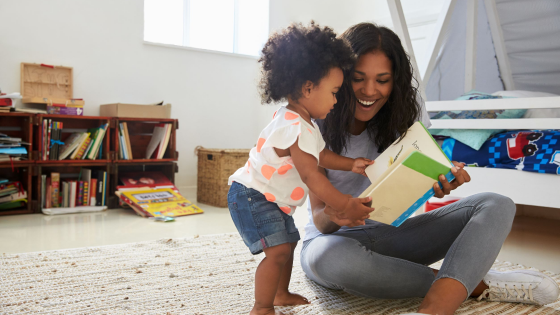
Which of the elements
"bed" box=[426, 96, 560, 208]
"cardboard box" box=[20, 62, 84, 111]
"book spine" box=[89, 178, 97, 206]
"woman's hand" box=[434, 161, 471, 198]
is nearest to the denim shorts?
"woman's hand" box=[434, 161, 471, 198]

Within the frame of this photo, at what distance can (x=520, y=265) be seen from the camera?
1.53 metres

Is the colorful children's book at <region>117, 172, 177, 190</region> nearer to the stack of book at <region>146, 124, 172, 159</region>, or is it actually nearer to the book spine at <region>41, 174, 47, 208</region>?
the stack of book at <region>146, 124, 172, 159</region>

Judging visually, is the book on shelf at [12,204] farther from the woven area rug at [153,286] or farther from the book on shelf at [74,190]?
the woven area rug at [153,286]

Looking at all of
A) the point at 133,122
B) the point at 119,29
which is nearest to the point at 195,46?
the point at 119,29

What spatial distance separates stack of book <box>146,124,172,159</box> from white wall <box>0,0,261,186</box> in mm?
399

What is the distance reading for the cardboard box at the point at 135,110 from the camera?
265 cm

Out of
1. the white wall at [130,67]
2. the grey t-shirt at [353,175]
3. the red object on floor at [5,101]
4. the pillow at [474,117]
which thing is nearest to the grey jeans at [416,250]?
the grey t-shirt at [353,175]

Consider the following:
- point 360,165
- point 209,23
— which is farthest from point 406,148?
point 209,23

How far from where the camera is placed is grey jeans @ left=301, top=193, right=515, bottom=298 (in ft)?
3.03

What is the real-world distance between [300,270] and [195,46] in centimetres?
251

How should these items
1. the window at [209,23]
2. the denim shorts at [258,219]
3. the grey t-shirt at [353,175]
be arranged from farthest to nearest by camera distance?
the window at [209,23] → the grey t-shirt at [353,175] → the denim shorts at [258,219]

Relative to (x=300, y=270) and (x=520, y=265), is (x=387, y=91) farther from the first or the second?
(x=520, y=265)

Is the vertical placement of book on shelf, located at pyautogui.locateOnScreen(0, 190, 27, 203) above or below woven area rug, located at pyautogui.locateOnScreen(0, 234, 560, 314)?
below

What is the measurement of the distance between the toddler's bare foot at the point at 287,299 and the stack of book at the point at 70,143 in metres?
1.92
